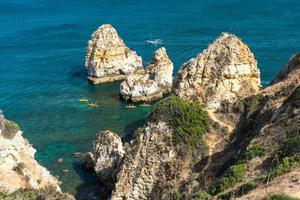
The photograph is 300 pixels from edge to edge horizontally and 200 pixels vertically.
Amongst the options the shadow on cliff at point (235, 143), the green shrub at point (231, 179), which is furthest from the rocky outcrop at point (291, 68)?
the green shrub at point (231, 179)

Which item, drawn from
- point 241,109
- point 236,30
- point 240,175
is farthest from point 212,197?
point 236,30

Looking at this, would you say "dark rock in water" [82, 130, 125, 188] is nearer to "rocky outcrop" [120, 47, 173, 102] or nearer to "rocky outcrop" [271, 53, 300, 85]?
"rocky outcrop" [271, 53, 300, 85]

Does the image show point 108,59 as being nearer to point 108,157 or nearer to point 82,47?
point 82,47

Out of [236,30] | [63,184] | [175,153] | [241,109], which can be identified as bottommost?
[63,184]

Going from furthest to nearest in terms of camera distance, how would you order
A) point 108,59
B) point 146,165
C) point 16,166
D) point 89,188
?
point 108,59 → point 89,188 → point 146,165 → point 16,166

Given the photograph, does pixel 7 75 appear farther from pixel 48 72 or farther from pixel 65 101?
pixel 65 101

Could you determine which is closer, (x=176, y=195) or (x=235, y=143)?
(x=176, y=195)

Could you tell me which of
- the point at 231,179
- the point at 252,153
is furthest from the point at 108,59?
the point at 231,179
